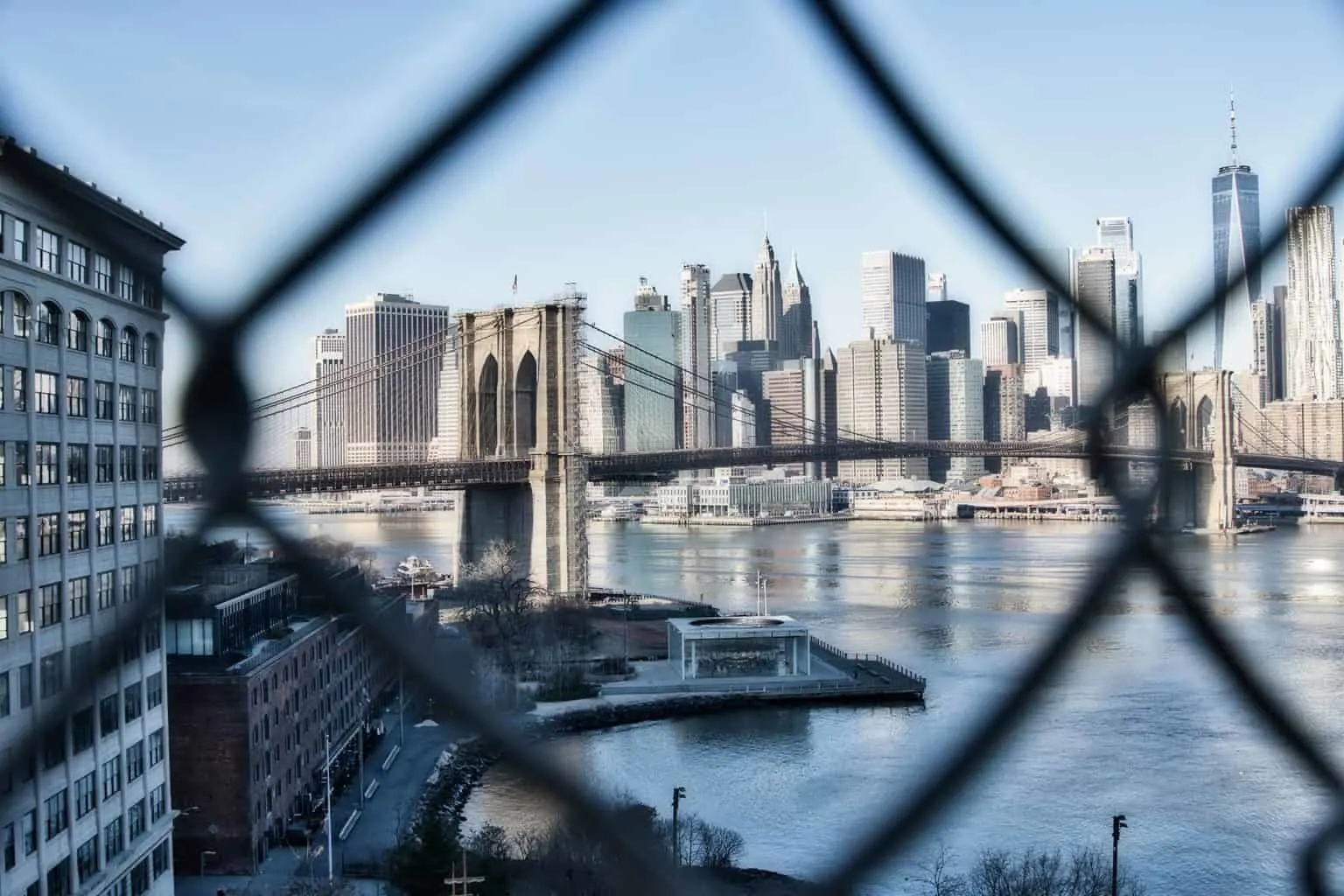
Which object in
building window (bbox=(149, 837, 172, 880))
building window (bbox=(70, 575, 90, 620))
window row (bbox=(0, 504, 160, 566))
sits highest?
window row (bbox=(0, 504, 160, 566))

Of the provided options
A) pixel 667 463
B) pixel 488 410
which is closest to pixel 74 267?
pixel 488 410


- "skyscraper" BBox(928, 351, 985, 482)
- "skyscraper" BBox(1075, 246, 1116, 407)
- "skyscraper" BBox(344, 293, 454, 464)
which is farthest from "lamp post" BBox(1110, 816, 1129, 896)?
"skyscraper" BBox(928, 351, 985, 482)

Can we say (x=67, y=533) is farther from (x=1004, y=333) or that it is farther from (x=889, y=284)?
(x=1004, y=333)

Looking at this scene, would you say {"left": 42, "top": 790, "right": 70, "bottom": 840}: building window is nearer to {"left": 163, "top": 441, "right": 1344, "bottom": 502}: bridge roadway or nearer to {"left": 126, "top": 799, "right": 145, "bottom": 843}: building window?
{"left": 126, "top": 799, "right": 145, "bottom": 843}: building window

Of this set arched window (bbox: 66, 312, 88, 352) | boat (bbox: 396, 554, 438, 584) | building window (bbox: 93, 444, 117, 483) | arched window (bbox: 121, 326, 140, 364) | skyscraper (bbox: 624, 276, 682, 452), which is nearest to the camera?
arched window (bbox: 121, 326, 140, 364)

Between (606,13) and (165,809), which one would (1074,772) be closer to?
(165,809)
